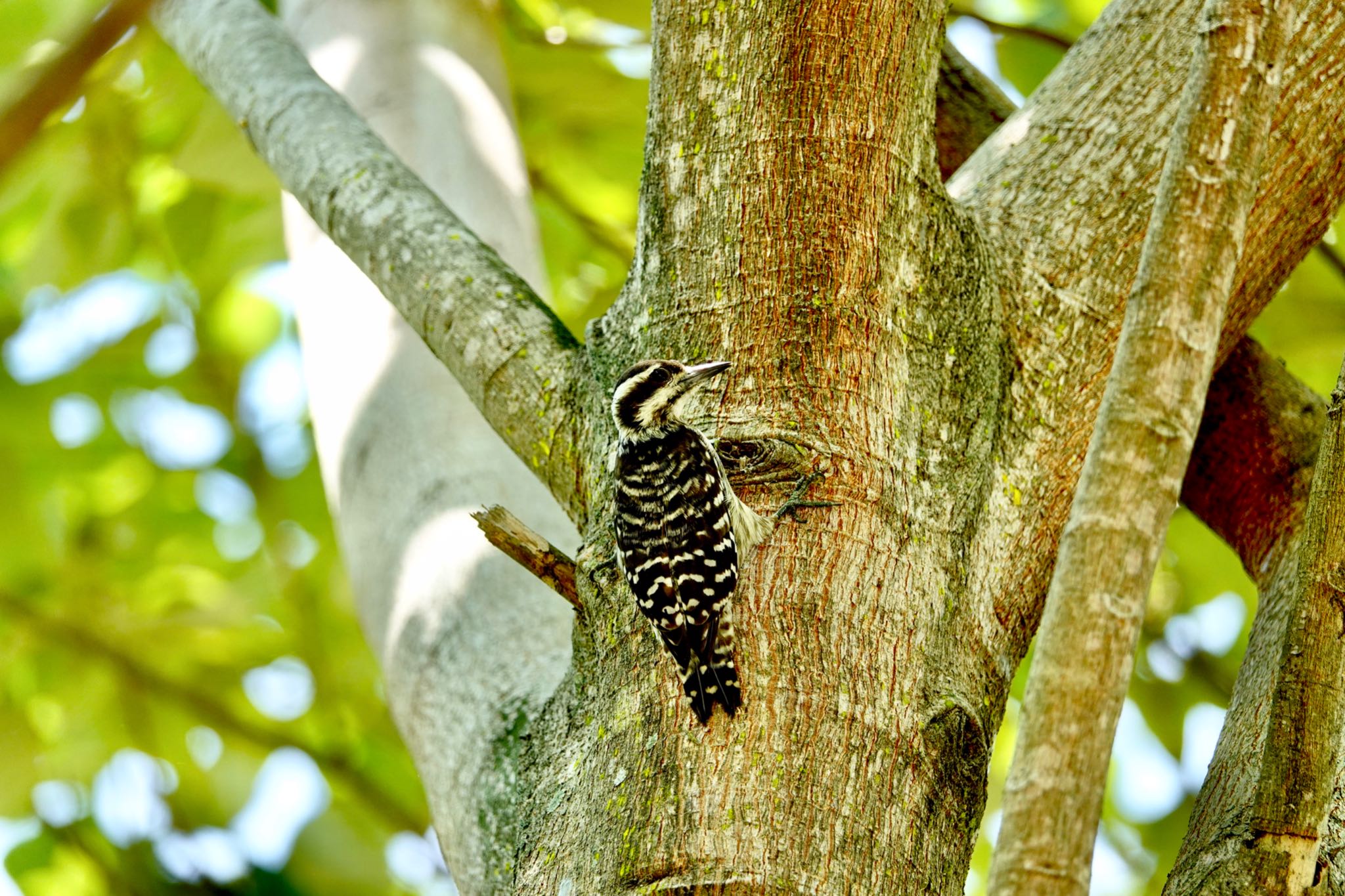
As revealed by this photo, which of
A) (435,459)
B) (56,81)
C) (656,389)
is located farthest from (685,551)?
(56,81)

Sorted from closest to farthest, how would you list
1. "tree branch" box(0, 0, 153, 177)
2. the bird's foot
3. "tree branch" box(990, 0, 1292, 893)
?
1. "tree branch" box(0, 0, 153, 177)
2. "tree branch" box(990, 0, 1292, 893)
3. the bird's foot

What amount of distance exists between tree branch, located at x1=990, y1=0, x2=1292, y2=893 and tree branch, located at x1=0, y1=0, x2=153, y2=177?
1.05m

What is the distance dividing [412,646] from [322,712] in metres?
2.68

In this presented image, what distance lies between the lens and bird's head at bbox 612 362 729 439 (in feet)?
8.81

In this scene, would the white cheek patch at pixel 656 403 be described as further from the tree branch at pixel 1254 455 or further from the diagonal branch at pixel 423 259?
the tree branch at pixel 1254 455

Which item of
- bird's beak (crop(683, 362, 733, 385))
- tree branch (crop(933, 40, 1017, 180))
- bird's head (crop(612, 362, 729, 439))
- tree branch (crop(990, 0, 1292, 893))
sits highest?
tree branch (crop(933, 40, 1017, 180))

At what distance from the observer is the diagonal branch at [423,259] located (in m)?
2.87

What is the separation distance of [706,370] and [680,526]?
595mm

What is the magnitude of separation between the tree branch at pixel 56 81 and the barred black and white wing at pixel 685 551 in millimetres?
1636

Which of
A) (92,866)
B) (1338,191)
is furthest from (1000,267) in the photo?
(92,866)

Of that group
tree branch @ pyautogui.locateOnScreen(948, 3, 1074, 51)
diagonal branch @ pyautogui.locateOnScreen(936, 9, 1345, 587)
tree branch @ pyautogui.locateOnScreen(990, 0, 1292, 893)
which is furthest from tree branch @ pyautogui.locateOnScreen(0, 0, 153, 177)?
tree branch @ pyautogui.locateOnScreen(948, 3, 1074, 51)

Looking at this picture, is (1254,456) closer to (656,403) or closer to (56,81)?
(656,403)

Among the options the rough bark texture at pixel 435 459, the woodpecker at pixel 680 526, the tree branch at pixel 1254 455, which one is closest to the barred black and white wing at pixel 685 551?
the woodpecker at pixel 680 526

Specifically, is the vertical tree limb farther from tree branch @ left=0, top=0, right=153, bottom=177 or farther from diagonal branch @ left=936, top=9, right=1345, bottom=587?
tree branch @ left=0, top=0, right=153, bottom=177
